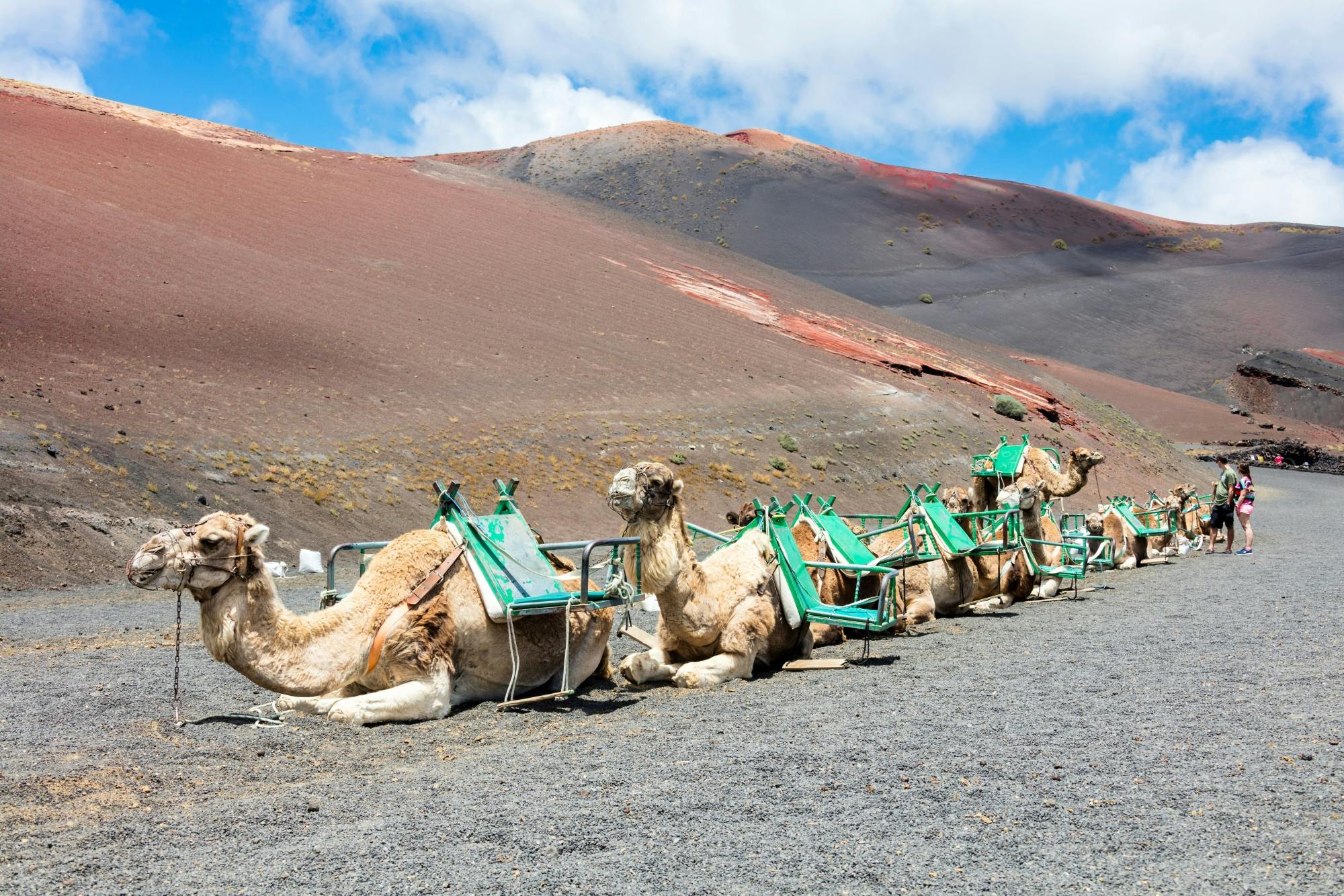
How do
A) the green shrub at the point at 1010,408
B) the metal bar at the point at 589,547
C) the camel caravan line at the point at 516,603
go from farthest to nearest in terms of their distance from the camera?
the green shrub at the point at 1010,408
the metal bar at the point at 589,547
the camel caravan line at the point at 516,603

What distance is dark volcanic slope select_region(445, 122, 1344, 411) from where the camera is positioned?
10225cm

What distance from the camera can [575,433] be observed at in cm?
3331

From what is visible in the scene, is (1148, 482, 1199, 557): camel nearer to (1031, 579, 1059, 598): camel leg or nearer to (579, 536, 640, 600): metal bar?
(1031, 579, 1059, 598): camel leg

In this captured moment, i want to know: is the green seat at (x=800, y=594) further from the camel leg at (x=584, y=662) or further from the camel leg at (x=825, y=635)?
the camel leg at (x=584, y=662)

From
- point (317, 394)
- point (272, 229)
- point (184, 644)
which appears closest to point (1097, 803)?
point (184, 644)

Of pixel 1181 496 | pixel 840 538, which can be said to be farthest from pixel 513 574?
pixel 1181 496

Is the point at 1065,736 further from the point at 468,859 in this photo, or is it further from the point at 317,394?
the point at 317,394

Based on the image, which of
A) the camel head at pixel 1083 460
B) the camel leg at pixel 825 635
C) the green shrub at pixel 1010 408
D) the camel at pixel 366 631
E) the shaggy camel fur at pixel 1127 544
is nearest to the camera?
the camel at pixel 366 631

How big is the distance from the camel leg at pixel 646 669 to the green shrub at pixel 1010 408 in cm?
4280

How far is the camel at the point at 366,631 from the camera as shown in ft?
21.7

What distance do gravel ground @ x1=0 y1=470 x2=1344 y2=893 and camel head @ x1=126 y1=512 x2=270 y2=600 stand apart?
0.99 meters

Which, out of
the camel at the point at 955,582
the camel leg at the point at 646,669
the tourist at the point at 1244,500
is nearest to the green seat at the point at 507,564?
the camel leg at the point at 646,669

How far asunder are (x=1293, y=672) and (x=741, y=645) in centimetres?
433

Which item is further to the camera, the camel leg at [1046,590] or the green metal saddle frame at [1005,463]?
the green metal saddle frame at [1005,463]
